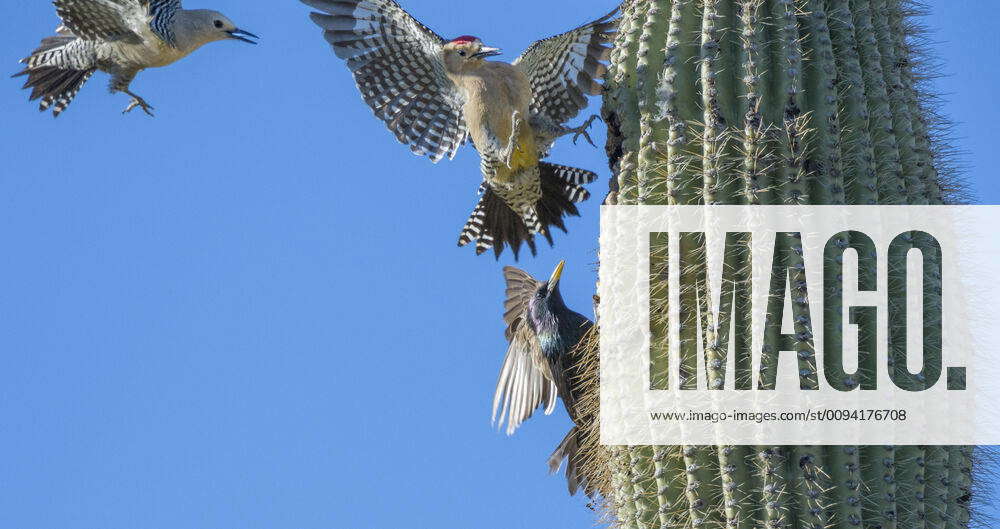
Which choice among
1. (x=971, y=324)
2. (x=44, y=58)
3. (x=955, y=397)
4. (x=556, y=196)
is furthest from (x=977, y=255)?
(x=44, y=58)

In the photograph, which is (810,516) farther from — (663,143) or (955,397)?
(663,143)

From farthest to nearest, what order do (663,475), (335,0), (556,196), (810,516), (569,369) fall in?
(556,196) < (569,369) < (335,0) < (663,475) < (810,516)

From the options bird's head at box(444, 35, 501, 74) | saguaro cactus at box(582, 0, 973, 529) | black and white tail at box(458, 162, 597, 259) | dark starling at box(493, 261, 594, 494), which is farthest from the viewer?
black and white tail at box(458, 162, 597, 259)

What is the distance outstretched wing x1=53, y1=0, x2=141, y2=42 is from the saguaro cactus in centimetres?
430

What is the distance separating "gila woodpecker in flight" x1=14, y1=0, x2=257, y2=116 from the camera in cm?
710

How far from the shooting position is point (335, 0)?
4891mm

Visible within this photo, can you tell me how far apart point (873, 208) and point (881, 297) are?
24 centimetres

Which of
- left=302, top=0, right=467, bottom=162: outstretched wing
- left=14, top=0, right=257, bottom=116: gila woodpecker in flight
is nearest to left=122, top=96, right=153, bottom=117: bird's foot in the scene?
left=14, top=0, right=257, bottom=116: gila woodpecker in flight

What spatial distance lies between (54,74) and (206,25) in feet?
3.58

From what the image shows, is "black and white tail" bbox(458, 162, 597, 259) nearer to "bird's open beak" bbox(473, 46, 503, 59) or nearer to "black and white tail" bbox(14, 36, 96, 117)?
"bird's open beak" bbox(473, 46, 503, 59)

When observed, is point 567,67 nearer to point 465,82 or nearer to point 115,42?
point 465,82

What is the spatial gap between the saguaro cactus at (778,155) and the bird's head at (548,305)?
1.78 m

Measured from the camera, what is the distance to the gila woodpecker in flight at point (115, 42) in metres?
7.10

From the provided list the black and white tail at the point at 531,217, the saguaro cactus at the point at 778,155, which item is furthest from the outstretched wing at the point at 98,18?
the saguaro cactus at the point at 778,155
